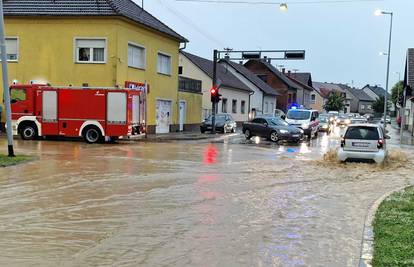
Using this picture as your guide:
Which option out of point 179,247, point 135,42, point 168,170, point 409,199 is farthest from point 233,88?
point 179,247

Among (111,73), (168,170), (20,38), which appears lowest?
(168,170)

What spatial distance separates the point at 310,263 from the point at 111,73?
24845 millimetres

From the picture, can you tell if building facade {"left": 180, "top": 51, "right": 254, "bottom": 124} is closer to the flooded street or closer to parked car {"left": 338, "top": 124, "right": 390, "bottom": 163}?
parked car {"left": 338, "top": 124, "right": 390, "bottom": 163}

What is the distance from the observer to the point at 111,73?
2986 cm

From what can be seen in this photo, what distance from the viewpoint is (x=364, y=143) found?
17.8 meters

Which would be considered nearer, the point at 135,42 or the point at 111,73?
the point at 111,73

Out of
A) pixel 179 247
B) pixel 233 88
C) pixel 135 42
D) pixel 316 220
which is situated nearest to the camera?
pixel 179 247

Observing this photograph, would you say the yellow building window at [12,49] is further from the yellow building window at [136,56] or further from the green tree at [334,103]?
the green tree at [334,103]

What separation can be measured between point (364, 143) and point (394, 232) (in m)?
10.5

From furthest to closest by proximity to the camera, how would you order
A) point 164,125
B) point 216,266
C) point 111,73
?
point 164,125
point 111,73
point 216,266

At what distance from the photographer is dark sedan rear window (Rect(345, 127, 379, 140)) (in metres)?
17.7

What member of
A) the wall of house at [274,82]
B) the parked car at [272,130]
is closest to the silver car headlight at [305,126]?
the parked car at [272,130]

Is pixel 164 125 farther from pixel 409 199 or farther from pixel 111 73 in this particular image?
pixel 409 199

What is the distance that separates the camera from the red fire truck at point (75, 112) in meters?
25.7
